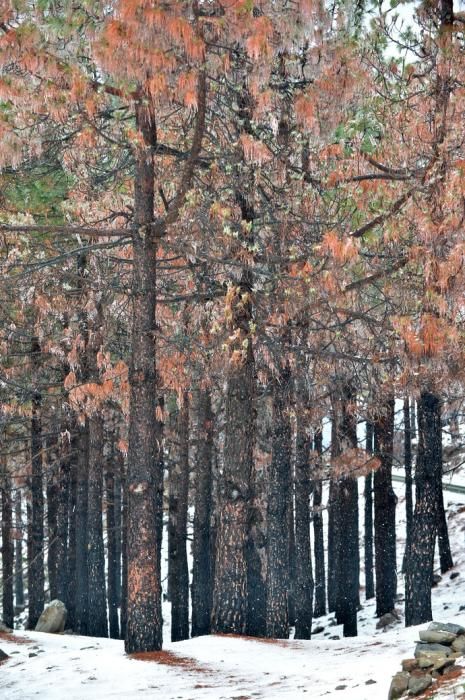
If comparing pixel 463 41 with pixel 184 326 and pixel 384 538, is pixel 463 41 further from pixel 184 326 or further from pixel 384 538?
pixel 384 538

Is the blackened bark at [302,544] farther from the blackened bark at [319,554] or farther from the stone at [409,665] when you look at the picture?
the stone at [409,665]

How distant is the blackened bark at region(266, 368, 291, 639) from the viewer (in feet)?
47.9

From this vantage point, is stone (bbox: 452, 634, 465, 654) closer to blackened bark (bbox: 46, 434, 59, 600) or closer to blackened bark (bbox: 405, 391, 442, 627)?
blackened bark (bbox: 405, 391, 442, 627)

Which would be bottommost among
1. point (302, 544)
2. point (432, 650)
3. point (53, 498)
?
point (432, 650)

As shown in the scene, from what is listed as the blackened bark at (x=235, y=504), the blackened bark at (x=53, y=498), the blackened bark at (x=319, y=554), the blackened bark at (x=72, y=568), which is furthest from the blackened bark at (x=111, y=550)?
the blackened bark at (x=235, y=504)

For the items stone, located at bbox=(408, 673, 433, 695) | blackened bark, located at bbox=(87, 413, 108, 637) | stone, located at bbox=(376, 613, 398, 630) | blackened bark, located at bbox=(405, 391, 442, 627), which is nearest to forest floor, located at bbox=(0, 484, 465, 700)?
stone, located at bbox=(408, 673, 433, 695)

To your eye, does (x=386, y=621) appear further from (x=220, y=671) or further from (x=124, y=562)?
(x=220, y=671)

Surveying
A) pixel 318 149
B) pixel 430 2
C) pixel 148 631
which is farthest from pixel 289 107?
pixel 148 631

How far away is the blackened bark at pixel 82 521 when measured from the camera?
64.7ft

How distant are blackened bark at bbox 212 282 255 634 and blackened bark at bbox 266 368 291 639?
182 centimetres

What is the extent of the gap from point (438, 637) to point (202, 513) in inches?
495

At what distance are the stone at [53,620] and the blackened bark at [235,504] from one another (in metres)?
8.67

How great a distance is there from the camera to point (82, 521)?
794 inches

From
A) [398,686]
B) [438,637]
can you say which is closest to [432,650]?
[438,637]
